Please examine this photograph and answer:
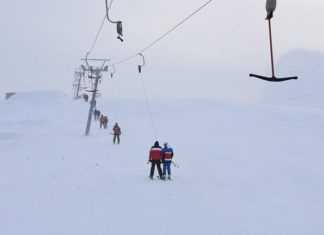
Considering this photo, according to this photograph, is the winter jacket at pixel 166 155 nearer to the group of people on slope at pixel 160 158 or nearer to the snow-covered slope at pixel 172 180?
the group of people on slope at pixel 160 158

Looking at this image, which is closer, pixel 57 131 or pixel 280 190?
pixel 280 190

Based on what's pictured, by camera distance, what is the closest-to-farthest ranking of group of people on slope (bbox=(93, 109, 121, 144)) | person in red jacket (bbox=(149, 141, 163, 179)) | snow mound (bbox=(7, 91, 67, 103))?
person in red jacket (bbox=(149, 141, 163, 179)) < group of people on slope (bbox=(93, 109, 121, 144)) < snow mound (bbox=(7, 91, 67, 103))

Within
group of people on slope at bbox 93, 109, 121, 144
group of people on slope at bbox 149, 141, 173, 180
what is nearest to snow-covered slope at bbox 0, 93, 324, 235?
group of people on slope at bbox 149, 141, 173, 180

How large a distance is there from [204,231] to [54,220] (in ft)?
14.2

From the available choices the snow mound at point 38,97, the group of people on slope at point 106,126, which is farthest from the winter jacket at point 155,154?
the snow mound at point 38,97

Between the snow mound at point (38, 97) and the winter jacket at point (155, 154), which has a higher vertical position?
the snow mound at point (38, 97)

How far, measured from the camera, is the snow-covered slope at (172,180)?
527 inches

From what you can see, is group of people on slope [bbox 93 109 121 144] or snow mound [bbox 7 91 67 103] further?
snow mound [bbox 7 91 67 103]

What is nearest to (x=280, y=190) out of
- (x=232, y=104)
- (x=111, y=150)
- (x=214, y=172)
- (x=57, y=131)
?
(x=214, y=172)

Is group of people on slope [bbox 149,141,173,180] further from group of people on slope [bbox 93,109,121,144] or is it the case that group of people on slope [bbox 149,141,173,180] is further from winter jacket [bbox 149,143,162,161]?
group of people on slope [bbox 93,109,121,144]

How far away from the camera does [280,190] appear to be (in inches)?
758

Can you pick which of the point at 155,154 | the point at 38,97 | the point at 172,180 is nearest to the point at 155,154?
the point at 155,154

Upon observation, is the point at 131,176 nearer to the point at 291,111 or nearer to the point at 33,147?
the point at 33,147

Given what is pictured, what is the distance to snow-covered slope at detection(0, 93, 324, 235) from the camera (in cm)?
1340
